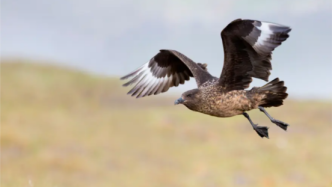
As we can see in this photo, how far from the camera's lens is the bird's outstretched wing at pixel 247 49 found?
5352mm

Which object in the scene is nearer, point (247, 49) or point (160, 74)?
point (247, 49)

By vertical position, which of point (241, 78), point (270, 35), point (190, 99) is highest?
point (270, 35)

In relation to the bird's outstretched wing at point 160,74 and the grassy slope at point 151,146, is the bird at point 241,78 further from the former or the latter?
the grassy slope at point 151,146

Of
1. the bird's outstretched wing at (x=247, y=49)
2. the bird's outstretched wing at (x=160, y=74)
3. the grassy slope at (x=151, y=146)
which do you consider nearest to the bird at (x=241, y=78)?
the bird's outstretched wing at (x=247, y=49)

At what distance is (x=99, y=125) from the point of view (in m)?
18.2

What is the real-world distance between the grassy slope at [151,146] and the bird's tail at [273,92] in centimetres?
590

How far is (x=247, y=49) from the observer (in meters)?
5.94

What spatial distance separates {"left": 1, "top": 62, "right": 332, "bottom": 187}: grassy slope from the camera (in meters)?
13.5

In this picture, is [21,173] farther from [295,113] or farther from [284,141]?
[295,113]

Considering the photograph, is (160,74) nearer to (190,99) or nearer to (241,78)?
(190,99)

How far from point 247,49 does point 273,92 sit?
61 centimetres

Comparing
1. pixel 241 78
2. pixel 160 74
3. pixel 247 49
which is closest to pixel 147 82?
pixel 160 74

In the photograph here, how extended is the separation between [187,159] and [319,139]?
4.34 meters

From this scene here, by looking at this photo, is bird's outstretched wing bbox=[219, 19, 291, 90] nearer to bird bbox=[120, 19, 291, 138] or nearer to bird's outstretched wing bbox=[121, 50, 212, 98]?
bird bbox=[120, 19, 291, 138]
